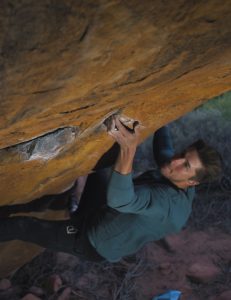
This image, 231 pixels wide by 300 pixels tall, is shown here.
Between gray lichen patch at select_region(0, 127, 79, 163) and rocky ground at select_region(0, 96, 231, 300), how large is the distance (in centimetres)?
202

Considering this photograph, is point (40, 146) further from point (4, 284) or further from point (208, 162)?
point (4, 284)

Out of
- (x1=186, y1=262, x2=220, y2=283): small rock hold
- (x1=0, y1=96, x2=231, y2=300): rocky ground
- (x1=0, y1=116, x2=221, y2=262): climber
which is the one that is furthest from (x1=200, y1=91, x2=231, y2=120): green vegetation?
(x1=0, y1=116, x2=221, y2=262): climber

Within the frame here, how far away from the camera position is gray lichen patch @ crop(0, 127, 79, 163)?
171 cm

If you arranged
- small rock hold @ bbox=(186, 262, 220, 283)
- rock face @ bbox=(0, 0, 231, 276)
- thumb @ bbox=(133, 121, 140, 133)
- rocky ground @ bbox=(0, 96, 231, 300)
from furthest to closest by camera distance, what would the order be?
small rock hold @ bbox=(186, 262, 220, 283), rocky ground @ bbox=(0, 96, 231, 300), thumb @ bbox=(133, 121, 140, 133), rock face @ bbox=(0, 0, 231, 276)

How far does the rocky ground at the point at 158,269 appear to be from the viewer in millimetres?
3666

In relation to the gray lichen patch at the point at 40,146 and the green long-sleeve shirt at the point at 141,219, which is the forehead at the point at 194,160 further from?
the gray lichen patch at the point at 40,146

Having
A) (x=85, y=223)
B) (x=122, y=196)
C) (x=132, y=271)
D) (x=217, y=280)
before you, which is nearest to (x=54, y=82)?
(x=122, y=196)

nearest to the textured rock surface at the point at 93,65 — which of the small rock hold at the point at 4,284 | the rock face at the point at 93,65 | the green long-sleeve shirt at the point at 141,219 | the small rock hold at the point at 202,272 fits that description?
the rock face at the point at 93,65

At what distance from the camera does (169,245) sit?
4.50 m

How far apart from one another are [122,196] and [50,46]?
100cm

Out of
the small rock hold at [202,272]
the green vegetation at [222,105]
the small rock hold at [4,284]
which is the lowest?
the green vegetation at [222,105]

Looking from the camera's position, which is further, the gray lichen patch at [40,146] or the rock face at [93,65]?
the gray lichen patch at [40,146]

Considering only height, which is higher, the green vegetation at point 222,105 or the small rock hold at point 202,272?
the small rock hold at point 202,272

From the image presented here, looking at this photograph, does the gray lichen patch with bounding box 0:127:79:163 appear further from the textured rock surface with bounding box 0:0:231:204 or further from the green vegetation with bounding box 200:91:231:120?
the green vegetation with bounding box 200:91:231:120
